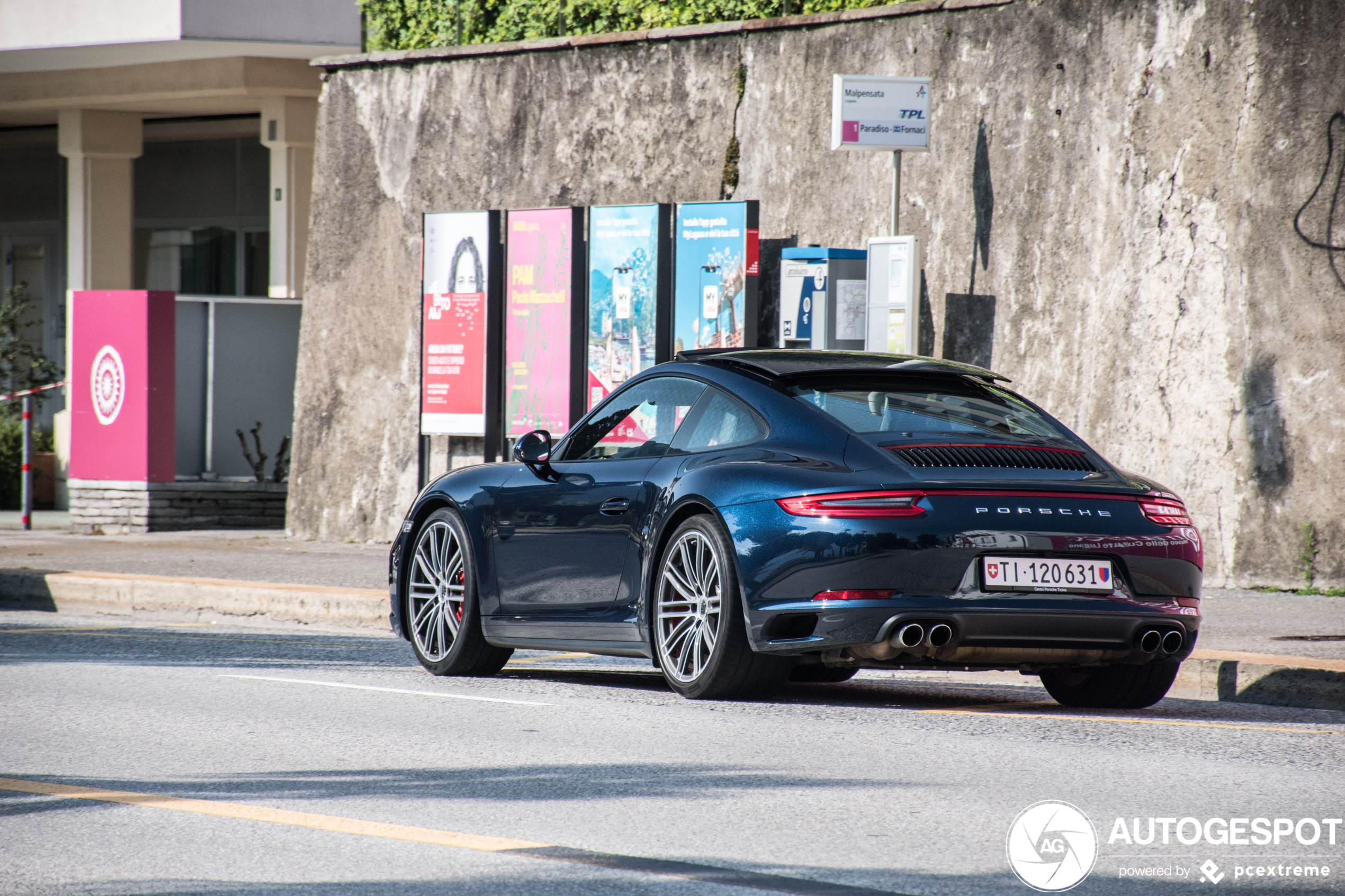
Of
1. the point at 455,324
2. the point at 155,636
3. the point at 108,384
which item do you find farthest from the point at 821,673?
the point at 108,384

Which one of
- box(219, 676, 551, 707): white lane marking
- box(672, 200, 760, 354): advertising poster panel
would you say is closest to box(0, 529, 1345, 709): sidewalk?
box(219, 676, 551, 707): white lane marking

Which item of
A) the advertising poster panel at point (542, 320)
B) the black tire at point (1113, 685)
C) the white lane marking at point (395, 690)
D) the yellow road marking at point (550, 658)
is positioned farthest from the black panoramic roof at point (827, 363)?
the advertising poster panel at point (542, 320)

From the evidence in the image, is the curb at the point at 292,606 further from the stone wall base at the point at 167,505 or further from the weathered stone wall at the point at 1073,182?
the stone wall base at the point at 167,505

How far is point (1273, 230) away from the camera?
12148mm

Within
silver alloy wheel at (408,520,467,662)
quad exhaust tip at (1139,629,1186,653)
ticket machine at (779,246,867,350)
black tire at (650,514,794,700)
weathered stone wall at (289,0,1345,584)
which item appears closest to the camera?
quad exhaust tip at (1139,629,1186,653)

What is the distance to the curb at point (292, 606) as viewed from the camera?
816cm

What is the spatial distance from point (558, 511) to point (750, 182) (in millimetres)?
7519

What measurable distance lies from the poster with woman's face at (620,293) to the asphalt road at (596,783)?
6.73m

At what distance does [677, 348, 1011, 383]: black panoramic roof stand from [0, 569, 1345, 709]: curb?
1777mm

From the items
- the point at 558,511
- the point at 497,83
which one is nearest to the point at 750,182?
the point at 497,83

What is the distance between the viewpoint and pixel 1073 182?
13.1m

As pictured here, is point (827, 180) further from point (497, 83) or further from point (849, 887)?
point (849, 887)

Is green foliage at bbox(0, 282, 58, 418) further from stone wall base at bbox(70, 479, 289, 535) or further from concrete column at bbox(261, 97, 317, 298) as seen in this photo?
stone wall base at bbox(70, 479, 289, 535)

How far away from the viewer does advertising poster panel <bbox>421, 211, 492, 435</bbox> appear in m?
16.1
